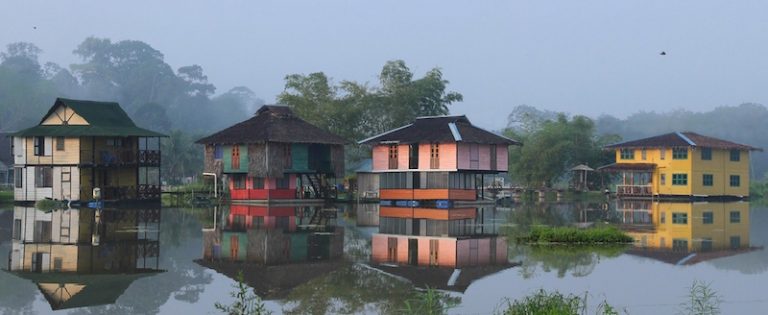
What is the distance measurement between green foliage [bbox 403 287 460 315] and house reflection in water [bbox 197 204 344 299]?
8.89 feet

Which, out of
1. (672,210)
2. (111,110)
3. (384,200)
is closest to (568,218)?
(672,210)

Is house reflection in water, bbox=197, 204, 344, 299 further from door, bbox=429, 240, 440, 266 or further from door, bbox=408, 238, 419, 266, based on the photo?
door, bbox=429, 240, 440, 266

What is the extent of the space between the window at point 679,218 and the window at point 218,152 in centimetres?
2686

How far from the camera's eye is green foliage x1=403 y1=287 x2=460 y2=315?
42.8 ft

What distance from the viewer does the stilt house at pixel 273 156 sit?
52.6 m

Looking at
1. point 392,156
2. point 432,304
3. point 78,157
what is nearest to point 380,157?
point 392,156

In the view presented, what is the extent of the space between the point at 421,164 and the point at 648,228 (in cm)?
2027

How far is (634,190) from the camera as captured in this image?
6925cm

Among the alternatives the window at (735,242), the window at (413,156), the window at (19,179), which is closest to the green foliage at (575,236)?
the window at (735,242)

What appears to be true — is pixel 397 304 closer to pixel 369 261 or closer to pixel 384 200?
pixel 369 261

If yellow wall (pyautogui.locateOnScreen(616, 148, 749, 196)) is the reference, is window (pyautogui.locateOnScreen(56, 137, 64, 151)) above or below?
above

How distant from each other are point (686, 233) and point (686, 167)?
3650 cm

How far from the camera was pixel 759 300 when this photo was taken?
53.3 feet

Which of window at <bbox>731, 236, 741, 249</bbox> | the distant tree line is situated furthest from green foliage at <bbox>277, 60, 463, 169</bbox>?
the distant tree line
